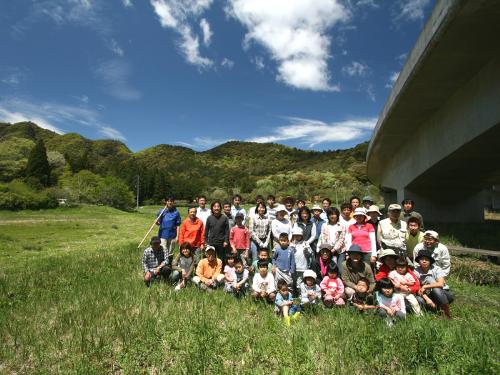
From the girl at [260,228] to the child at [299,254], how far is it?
105cm

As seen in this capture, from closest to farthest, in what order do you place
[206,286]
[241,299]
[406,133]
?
[241,299]
[206,286]
[406,133]

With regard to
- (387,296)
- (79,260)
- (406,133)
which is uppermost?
(406,133)

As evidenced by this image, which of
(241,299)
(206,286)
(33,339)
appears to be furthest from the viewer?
(206,286)

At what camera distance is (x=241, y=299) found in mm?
6074

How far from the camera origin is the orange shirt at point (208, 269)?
6.88 metres

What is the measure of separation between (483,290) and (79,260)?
11157mm

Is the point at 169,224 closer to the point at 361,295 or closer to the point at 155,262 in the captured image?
the point at 155,262

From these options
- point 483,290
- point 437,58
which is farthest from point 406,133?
point 483,290

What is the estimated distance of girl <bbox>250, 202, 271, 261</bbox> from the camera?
7852 mm

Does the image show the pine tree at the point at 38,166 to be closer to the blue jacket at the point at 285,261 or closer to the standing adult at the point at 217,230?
the standing adult at the point at 217,230

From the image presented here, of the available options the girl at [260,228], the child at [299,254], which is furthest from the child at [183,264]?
the child at [299,254]

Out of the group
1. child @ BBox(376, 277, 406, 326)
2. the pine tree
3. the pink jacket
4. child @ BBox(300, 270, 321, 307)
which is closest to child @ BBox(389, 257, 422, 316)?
child @ BBox(376, 277, 406, 326)

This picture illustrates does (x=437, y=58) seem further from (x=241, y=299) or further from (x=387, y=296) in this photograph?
(x=241, y=299)

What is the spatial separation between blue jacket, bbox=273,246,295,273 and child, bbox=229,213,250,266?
1.51 m
